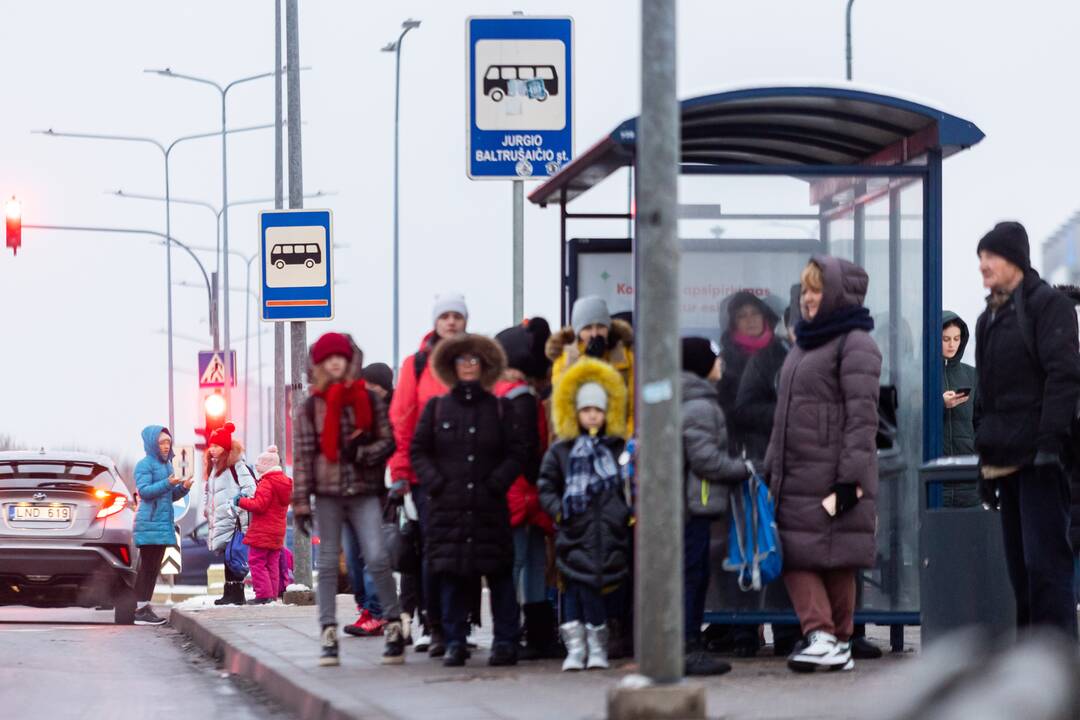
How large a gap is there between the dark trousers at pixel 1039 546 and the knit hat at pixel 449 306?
360 centimetres

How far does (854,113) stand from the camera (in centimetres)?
1106

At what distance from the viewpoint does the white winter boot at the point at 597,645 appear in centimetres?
1026

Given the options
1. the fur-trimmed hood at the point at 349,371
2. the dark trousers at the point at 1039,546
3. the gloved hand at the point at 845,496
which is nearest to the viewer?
the dark trousers at the point at 1039,546

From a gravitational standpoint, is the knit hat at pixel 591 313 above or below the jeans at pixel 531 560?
above

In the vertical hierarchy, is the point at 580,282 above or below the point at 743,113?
below

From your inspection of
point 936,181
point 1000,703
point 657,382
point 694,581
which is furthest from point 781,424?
point 1000,703

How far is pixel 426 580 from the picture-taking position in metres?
11.1

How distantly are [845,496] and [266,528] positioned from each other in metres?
10.5

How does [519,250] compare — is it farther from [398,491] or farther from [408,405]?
[398,491]

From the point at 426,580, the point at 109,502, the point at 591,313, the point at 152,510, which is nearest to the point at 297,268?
the point at 152,510

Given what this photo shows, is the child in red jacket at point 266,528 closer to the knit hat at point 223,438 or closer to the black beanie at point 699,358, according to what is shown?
the knit hat at point 223,438

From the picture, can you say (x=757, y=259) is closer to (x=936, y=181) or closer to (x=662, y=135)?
(x=936, y=181)

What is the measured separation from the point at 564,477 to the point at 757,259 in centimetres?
163

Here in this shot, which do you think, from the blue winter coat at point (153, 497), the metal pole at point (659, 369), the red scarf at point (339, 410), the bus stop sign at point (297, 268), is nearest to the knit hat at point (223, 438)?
the blue winter coat at point (153, 497)
